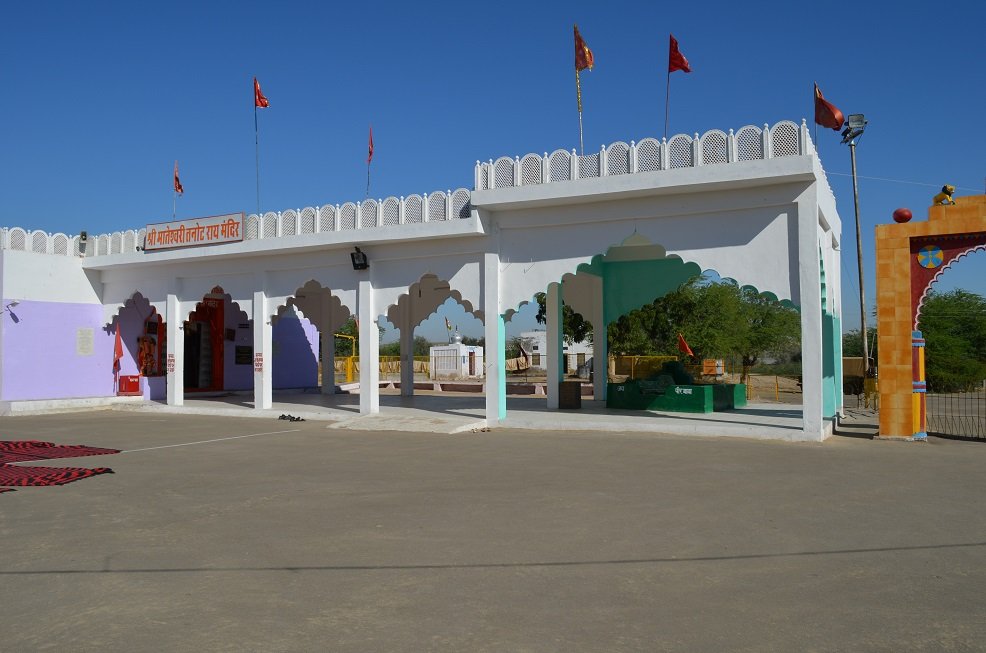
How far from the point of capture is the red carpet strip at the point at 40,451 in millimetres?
10695

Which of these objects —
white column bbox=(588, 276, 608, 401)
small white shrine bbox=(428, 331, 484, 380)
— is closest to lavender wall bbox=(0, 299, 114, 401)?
white column bbox=(588, 276, 608, 401)

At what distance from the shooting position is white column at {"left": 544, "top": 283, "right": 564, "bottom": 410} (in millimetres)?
17281

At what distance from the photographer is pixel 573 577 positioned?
491 centimetres

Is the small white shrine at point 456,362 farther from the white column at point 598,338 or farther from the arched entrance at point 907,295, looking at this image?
the arched entrance at point 907,295

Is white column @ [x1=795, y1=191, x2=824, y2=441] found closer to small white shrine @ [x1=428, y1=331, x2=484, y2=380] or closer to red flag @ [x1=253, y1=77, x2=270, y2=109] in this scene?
red flag @ [x1=253, y1=77, x2=270, y2=109]

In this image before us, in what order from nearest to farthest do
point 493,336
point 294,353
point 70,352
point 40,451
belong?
point 40,451 → point 493,336 → point 70,352 → point 294,353

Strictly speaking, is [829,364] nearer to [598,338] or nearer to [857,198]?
[598,338]

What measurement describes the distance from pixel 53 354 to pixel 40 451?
965 cm

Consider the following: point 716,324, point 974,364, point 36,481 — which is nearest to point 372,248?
point 36,481

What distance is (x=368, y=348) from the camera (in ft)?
54.0

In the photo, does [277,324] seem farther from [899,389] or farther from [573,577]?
[573,577]

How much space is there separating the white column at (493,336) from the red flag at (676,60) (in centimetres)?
484

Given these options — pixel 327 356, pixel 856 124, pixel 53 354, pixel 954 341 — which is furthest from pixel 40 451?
pixel 954 341

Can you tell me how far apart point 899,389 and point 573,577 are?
971cm
